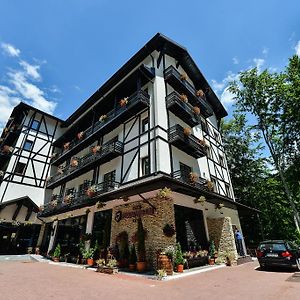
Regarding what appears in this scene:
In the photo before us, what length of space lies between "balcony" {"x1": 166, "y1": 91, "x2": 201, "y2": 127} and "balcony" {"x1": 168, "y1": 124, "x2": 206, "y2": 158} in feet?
6.14

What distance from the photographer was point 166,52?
16.9 meters

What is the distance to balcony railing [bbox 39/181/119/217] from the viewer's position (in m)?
13.5

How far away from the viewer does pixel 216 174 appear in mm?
18016

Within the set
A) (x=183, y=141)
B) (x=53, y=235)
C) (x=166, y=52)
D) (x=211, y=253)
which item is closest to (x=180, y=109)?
(x=183, y=141)

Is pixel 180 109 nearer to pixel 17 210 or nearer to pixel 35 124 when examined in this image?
pixel 17 210

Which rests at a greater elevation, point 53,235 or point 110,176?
point 110,176

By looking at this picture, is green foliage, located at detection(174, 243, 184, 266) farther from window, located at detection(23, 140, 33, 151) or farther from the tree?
window, located at detection(23, 140, 33, 151)

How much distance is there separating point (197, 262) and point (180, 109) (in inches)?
399

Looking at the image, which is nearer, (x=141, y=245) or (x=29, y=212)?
(x=141, y=245)

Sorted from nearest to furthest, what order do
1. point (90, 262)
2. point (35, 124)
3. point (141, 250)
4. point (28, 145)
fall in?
point (141, 250) < point (90, 262) < point (28, 145) < point (35, 124)

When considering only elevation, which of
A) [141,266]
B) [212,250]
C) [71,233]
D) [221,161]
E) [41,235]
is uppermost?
[221,161]

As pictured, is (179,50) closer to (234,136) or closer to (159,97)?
(159,97)

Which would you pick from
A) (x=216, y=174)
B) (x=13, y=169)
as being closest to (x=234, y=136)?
(x=216, y=174)

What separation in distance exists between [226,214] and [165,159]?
847 cm
